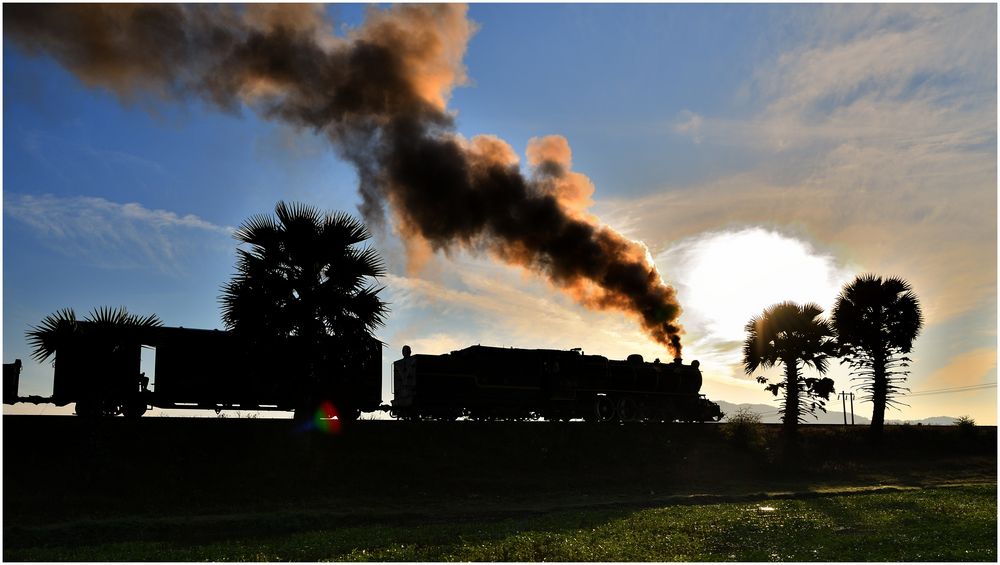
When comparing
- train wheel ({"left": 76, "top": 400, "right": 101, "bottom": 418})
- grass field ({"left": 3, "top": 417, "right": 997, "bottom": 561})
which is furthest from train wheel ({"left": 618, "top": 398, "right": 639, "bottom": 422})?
train wheel ({"left": 76, "top": 400, "right": 101, "bottom": 418})

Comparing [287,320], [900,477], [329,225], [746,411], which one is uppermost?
[329,225]

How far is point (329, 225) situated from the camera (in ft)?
94.7

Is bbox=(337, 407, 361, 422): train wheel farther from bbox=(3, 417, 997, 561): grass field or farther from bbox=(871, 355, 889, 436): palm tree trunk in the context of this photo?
bbox=(871, 355, 889, 436): palm tree trunk

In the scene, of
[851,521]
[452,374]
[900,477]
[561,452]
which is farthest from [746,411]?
[851,521]

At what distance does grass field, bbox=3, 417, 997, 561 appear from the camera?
1745 cm

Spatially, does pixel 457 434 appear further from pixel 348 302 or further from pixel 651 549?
pixel 651 549

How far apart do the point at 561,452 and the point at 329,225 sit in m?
12.2

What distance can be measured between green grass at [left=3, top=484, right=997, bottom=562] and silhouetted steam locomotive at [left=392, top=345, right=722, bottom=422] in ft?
37.7

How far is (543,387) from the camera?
36.4 m

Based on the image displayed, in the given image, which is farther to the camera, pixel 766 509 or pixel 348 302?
pixel 348 302

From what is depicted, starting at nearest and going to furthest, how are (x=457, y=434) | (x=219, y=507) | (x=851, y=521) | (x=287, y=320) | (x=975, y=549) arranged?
(x=975, y=549), (x=851, y=521), (x=219, y=507), (x=287, y=320), (x=457, y=434)

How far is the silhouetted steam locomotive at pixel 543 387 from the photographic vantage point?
34.2 metres

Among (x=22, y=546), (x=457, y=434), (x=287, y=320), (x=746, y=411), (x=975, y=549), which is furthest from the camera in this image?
(x=746, y=411)

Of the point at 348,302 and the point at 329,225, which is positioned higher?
the point at 329,225
